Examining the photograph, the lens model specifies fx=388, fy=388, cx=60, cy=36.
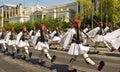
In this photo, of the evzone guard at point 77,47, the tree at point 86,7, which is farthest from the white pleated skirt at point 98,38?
Answer: the tree at point 86,7

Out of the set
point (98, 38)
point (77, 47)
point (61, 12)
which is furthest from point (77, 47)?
point (61, 12)

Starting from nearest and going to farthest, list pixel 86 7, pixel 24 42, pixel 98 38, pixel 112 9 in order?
1. pixel 24 42
2. pixel 98 38
3. pixel 112 9
4. pixel 86 7

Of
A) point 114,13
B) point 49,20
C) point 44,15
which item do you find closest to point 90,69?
point 114,13

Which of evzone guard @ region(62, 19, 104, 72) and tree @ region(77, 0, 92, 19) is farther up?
tree @ region(77, 0, 92, 19)

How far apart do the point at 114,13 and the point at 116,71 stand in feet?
180

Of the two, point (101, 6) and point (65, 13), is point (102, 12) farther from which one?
point (65, 13)

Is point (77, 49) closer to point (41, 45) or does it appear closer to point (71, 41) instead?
point (71, 41)

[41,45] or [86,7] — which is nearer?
[41,45]

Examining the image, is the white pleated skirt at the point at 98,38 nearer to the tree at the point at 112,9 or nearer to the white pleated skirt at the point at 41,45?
the white pleated skirt at the point at 41,45

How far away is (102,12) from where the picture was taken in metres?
73.4

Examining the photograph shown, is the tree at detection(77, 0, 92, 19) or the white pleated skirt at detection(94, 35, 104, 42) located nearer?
the white pleated skirt at detection(94, 35, 104, 42)

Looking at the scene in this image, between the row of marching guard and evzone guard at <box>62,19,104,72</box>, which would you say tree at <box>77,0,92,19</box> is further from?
evzone guard at <box>62,19,104,72</box>

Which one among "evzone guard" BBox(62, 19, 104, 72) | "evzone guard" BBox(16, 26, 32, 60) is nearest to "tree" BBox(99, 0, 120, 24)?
"evzone guard" BBox(16, 26, 32, 60)

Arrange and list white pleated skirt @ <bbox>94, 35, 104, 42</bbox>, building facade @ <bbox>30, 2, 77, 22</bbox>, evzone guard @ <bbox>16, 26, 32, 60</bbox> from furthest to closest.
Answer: building facade @ <bbox>30, 2, 77, 22</bbox> < white pleated skirt @ <bbox>94, 35, 104, 42</bbox> < evzone guard @ <bbox>16, 26, 32, 60</bbox>
